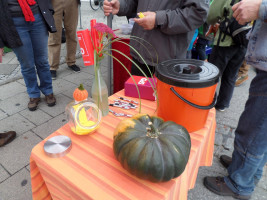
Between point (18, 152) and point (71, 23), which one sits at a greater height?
point (71, 23)

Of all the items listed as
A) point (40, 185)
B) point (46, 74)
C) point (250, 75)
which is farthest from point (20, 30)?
point (250, 75)

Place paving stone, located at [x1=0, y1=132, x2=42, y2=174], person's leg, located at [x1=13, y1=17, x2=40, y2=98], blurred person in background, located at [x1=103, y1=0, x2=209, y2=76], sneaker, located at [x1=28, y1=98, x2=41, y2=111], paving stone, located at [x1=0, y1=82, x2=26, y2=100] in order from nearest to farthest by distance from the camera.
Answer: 1. blurred person in background, located at [x1=103, y1=0, x2=209, y2=76]
2. paving stone, located at [x1=0, y1=132, x2=42, y2=174]
3. person's leg, located at [x1=13, y1=17, x2=40, y2=98]
4. sneaker, located at [x1=28, y1=98, x2=41, y2=111]
5. paving stone, located at [x1=0, y1=82, x2=26, y2=100]

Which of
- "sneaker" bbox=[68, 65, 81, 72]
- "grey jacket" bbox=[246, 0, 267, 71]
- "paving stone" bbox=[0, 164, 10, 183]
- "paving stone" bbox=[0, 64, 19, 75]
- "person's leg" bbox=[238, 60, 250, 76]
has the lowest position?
"paving stone" bbox=[0, 164, 10, 183]

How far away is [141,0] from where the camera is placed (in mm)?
1542

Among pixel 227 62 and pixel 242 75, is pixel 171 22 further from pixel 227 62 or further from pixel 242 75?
pixel 242 75

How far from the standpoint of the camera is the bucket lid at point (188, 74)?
2.82ft

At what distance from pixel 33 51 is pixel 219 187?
244 centimetres

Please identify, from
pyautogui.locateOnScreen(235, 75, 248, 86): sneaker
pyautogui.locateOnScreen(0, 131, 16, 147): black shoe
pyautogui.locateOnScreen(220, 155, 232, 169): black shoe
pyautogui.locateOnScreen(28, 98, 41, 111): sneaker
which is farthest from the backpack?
pyautogui.locateOnScreen(0, 131, 16, 147): black shoe

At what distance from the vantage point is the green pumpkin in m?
0.70

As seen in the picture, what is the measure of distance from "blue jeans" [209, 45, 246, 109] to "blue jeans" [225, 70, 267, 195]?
1.23 m

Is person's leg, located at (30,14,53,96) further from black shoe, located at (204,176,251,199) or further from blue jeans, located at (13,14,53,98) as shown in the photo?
black shoe, located at (204,176,251,199)

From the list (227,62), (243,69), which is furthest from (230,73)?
(243,69)

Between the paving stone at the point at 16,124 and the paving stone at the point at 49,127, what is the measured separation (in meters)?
0.11

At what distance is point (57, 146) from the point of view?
2.96 feet
